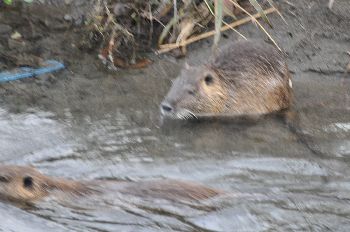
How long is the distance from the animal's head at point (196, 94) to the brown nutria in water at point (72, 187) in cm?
126

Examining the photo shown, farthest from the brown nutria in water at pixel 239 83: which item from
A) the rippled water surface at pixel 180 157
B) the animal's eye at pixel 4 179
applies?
the animal's eye at pixel 4 179

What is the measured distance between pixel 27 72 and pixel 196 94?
1.34 meters

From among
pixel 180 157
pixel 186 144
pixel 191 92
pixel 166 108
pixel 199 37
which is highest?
pixel 199 37

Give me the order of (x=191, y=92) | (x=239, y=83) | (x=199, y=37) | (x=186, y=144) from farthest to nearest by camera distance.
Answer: (x=199, y=37) < (x=239, y=83) < (x=191, y=92) < (x=186, y=144)

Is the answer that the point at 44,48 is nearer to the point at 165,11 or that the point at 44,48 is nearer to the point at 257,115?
the point at 165,11

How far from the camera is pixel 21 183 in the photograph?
13.3 ft

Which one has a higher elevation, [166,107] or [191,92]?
[191,92]

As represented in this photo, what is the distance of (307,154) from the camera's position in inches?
183

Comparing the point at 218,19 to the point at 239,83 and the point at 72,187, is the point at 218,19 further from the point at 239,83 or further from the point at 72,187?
the point at 72,187

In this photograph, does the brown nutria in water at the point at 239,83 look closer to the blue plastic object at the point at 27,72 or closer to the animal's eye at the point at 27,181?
the blue plastic object at the point at 27,72

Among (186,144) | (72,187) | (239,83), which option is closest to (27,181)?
(72,187)

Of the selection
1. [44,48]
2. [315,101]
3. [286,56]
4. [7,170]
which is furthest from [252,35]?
[7,170]

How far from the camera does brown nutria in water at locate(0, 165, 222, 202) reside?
13.0 feet

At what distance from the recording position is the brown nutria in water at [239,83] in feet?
17.8
